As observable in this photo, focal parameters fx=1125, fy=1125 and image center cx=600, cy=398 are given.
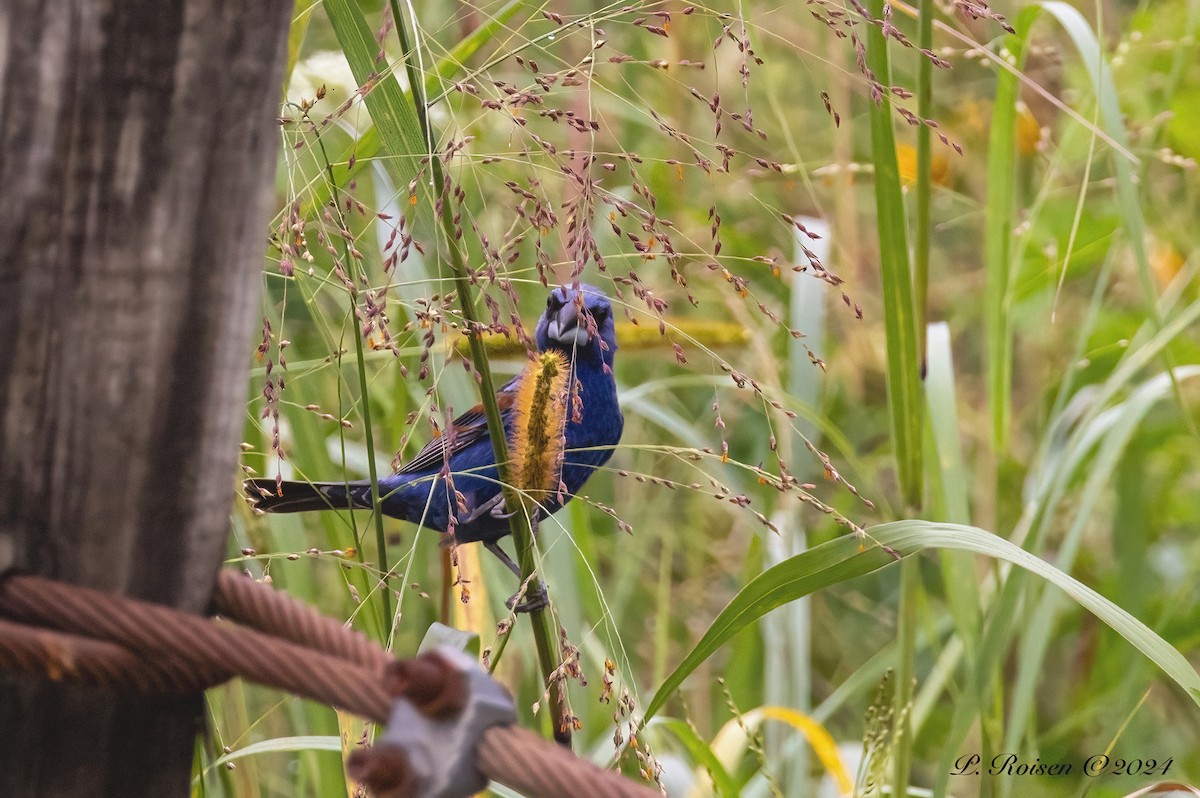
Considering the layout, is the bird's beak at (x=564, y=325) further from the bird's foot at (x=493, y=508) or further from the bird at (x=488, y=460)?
the bird's foot at (x=493, y=508)

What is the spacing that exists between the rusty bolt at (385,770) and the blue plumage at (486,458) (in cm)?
76

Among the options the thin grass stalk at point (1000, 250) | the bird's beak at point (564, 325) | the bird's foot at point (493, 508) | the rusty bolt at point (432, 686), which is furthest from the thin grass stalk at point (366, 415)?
the thin grass stalk at point (1000, 250)

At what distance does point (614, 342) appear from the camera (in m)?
1.79

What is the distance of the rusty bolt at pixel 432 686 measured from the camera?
2.13ft

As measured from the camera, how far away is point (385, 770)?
25.3 inches

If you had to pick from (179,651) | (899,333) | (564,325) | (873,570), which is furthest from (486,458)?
(179,651)

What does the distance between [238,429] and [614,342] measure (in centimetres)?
106

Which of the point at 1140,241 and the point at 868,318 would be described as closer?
the point at 1140,241

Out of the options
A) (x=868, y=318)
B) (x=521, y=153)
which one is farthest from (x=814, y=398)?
(x=868, y=318)

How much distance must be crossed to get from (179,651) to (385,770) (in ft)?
0.51

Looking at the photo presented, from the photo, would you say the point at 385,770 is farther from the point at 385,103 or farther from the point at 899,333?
the point at 899,333

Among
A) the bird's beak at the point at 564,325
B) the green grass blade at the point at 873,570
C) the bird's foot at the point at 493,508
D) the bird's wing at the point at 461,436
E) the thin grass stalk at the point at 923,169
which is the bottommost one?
the green grass blade at the point at 873,570

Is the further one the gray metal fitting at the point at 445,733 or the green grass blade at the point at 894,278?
the green grass blade at the point at 894,278

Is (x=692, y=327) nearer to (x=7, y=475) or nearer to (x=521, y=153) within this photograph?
(x=521, y=153)
